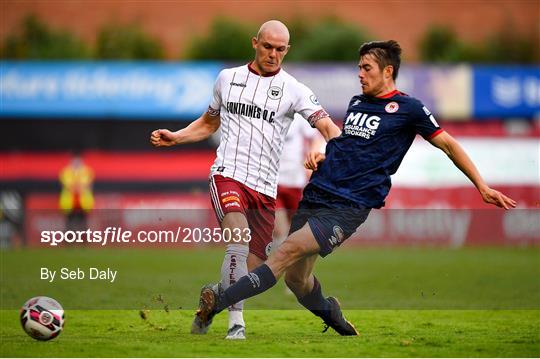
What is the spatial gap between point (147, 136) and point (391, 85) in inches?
988

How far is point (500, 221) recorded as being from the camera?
27.7 meters

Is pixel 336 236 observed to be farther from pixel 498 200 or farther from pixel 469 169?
pixel 498 200

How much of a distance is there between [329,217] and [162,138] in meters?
1.80

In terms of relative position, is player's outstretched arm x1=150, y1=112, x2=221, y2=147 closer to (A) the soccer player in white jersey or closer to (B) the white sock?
(A) the soccer player in white jersey

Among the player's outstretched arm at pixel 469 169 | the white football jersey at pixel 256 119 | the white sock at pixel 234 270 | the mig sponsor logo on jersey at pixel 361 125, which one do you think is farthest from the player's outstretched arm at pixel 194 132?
the player's outstretched arm at pixel 469 169

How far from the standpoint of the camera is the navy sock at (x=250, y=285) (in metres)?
8.53

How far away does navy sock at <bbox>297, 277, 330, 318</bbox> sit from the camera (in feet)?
30.0

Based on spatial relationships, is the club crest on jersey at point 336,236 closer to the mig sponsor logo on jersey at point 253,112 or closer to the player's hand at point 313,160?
the player's hand at point 313,160

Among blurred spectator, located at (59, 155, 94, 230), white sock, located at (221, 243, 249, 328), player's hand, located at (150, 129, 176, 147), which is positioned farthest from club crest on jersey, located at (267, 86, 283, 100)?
blurred spectator, located at (59, 155, 94, 230)

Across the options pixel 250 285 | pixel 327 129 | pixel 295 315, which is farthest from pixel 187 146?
Answer: pixel 250 285

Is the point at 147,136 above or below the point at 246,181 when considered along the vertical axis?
below

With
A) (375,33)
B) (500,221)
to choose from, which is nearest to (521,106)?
(500,221)

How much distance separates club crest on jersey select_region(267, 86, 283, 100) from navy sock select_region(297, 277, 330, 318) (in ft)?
5.25

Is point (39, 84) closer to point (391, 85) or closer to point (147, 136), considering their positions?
point (147, 136)
